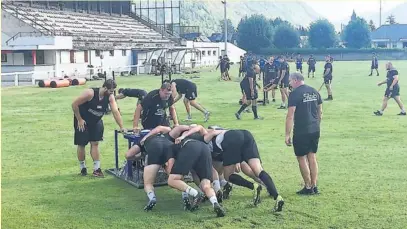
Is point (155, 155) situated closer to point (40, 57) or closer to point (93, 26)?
point (40, 57)

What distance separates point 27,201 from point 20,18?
139ft

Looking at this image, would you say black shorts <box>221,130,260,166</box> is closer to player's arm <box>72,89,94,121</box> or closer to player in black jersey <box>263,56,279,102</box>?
player's arm <box>72,89,94,121</box>

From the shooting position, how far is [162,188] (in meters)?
8.87

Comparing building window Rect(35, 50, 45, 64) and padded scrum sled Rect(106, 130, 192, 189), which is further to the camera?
building window Rect(35, 50, 45, 64)

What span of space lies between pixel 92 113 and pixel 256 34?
84.8 metres

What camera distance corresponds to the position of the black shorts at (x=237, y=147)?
25.8 ft

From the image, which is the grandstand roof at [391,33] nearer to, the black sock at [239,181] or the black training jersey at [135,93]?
the black training jersey at [135,93]

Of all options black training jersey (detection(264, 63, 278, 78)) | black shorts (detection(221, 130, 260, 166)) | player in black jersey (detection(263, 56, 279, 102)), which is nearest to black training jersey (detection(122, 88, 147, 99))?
black shorts (detection(221, 130, 260, 166))

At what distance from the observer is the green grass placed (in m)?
7.07

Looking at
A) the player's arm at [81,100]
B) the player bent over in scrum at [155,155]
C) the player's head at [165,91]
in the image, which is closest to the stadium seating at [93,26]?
the player's arm at [81,100]

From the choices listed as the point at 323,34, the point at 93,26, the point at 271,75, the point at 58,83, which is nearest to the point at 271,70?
the point at 271,75

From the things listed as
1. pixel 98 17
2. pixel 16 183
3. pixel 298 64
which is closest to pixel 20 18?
pixel 98 17

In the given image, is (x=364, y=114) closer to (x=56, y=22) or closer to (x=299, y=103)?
(x=299, y=103)

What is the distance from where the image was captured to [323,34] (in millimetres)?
96875
